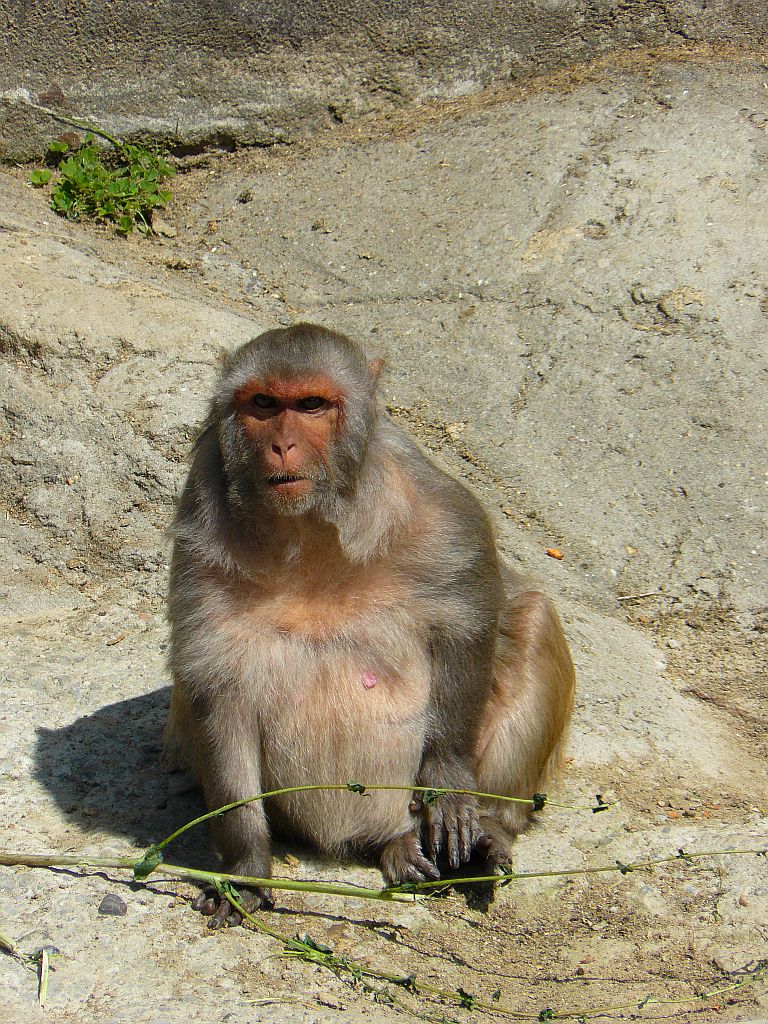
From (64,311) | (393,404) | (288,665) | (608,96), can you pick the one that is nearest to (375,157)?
(608,96)

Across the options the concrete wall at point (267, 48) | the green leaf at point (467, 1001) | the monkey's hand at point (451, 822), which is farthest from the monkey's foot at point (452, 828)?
the concrete wall at point (267, 48)

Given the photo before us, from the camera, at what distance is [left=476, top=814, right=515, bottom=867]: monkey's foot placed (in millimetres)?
4277

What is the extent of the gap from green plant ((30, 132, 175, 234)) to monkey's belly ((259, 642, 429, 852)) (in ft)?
17.5

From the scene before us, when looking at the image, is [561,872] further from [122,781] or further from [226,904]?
[122,781]

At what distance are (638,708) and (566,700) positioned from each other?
3.00 feet

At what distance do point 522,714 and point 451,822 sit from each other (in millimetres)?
575

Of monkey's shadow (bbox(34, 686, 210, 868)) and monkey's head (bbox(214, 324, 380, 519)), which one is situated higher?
monkey's head (bbox(214, 324, 380, 519))

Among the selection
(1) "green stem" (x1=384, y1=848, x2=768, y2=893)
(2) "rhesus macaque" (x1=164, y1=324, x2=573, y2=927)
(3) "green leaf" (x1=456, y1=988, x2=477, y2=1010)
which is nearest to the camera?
(3) "green leaf" (x1=456, y1=988, x2=477, y2=1010)

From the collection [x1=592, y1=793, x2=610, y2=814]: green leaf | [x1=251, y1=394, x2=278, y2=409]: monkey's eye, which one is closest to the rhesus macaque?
[x1=251, y1=394, x2=278, y2=409]: monkey's eye

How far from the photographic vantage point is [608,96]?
8.59 meters

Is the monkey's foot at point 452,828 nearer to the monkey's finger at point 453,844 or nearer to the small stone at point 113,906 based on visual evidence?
the monkey's finger at point 453,844

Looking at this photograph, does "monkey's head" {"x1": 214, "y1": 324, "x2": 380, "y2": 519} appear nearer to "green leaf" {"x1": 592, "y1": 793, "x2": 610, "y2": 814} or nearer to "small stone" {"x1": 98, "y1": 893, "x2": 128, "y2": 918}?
"small stone" {"x1": 98, "y1": 893, "x2": 128, "y2": 918}

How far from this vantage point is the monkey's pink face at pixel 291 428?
3863mm

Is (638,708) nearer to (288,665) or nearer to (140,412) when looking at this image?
(288,665)
